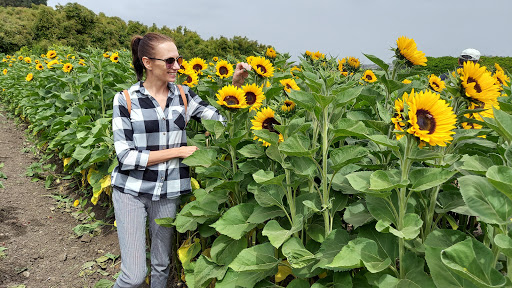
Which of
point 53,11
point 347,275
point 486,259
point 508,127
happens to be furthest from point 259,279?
point 53,11

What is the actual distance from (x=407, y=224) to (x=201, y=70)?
8.37 ft

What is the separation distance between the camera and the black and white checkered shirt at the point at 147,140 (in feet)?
7.34

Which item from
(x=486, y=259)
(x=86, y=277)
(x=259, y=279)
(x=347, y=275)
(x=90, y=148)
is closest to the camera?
(x=486, y=259)

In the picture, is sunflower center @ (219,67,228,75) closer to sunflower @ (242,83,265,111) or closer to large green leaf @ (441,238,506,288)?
sunflower @ (242,83,265,111)

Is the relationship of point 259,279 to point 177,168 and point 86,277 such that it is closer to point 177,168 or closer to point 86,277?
point 177,168

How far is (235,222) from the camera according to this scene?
1.79 m

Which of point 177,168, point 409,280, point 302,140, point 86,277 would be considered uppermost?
point 302,140

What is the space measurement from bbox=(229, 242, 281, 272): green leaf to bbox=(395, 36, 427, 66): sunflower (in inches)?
38.9

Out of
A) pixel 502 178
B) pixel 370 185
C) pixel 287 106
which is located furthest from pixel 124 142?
pixel 502 178

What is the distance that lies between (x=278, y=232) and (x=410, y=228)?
525 millimetres

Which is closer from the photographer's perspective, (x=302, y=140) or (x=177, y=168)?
(x=302, y=140)

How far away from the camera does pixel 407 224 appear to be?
3.95 ft

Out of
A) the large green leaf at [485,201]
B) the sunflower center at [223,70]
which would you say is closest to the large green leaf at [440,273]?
the large green leaf at [485,201]

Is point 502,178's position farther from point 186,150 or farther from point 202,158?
point 186,150
